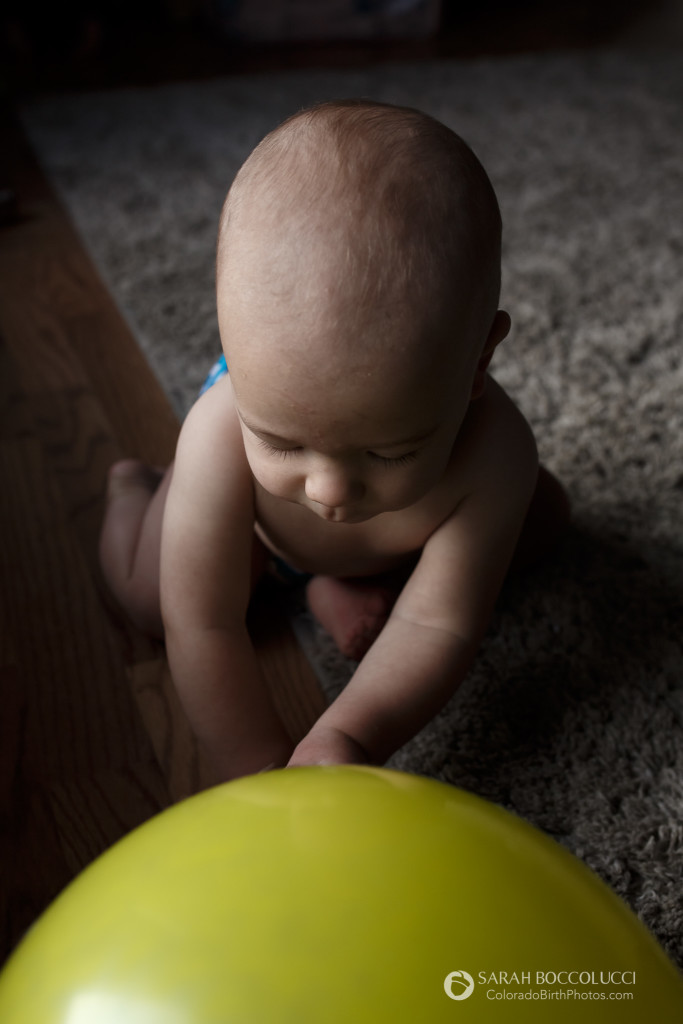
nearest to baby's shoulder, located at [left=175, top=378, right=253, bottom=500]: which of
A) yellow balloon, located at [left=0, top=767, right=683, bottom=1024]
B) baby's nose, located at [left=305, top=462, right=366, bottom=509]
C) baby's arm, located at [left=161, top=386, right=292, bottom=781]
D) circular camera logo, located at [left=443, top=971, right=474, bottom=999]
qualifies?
baby's arm, located at [left=161, top=386, right=292, bottom=781]

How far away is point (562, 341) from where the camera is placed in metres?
1.23

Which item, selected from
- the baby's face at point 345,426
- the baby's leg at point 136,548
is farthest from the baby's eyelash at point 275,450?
the baby's leg at point 136,548

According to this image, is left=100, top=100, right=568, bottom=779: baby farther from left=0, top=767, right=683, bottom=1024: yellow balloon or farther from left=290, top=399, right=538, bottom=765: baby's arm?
left=0, top=767, right=683, bottom=1024: yellow balloon

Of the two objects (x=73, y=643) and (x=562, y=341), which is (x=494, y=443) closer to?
(x=73, y=643)

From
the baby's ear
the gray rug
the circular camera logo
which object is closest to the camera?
the circular camera logo

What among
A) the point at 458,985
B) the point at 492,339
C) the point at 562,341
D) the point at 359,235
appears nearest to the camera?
the point at 458,985

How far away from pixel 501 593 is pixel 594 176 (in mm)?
1106

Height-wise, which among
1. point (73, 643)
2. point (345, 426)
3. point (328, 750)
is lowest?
point (73, 643)

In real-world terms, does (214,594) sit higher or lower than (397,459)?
lower

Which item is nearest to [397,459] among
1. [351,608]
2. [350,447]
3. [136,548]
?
[350,447]

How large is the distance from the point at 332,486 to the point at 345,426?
4 cm

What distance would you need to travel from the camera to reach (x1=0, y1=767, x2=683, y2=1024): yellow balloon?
37 cm

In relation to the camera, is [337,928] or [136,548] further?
[136,548]

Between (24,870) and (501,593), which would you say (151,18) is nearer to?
(501,593)
